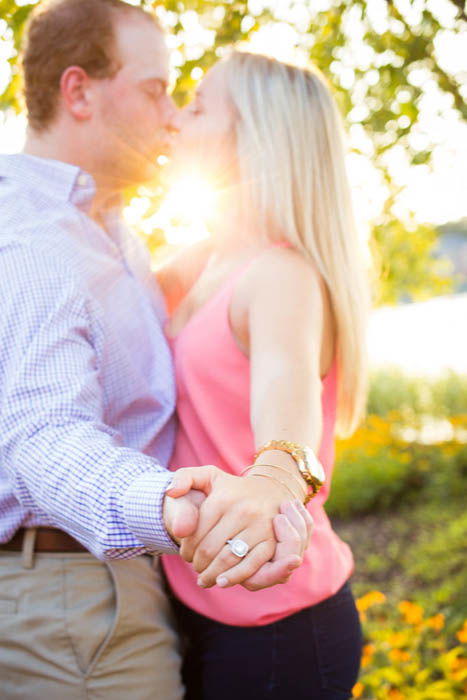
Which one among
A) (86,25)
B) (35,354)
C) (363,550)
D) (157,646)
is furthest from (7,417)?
(363,550)

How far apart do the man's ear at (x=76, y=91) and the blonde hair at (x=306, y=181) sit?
1.30 ft

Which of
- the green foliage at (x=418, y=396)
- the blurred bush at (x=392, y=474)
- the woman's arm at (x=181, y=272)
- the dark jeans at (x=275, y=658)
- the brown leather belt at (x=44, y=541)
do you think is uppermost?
the woman's arm at (x=181, y=272)

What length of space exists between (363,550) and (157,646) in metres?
4.17

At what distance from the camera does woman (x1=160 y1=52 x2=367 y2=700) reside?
1654mm

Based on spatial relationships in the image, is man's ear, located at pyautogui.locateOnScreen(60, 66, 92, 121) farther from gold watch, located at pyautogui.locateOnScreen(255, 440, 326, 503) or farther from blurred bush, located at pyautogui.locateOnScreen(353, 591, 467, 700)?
blurred bush, located at pyautogui.locateOnScreen(353, 591, 467, 700)

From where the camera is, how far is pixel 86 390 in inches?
53.9

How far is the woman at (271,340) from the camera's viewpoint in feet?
5.43

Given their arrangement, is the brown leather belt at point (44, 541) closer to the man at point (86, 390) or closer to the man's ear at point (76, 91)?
the man at point (86, 390)

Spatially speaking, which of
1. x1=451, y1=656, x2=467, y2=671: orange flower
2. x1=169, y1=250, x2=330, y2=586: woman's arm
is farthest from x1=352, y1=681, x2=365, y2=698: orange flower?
x1=169, y1=250, x2=330, y2=586: woman's arm

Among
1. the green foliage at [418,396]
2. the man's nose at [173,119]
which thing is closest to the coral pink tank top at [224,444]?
the man's nose at [173,119]

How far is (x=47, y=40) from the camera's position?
6.77ft

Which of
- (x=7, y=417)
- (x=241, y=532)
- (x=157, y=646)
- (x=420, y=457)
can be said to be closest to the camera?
(x=241, y=532)

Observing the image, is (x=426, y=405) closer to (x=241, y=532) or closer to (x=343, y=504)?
(x=343, y=504)

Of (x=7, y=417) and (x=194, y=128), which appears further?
(x=194, y=128)
